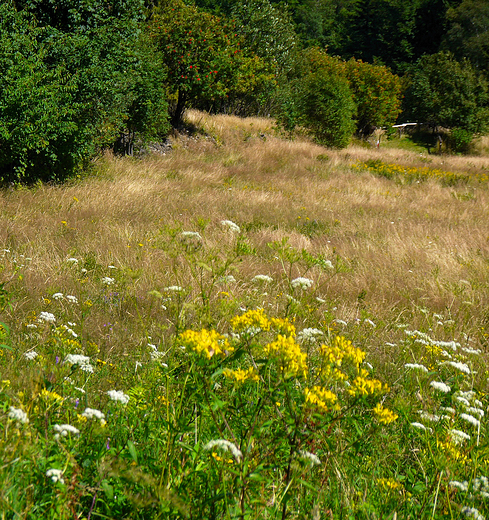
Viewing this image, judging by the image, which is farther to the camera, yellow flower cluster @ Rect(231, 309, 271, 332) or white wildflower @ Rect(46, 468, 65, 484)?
yellow flower cluster @ Rect(231, 309, 271, 332)

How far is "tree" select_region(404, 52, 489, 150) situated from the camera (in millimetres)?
31922

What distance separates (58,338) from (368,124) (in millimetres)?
32038

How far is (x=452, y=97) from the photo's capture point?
3238 cm

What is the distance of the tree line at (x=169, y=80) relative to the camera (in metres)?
8.45

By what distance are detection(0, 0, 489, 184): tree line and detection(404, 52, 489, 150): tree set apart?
0.08m

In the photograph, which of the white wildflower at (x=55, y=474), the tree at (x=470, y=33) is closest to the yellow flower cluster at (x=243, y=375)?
the white wildflower at (x=55, y=474)

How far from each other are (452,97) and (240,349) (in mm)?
36214

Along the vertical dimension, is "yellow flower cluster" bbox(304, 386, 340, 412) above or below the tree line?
below

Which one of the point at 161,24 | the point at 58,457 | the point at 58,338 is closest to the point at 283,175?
the point at 161,24

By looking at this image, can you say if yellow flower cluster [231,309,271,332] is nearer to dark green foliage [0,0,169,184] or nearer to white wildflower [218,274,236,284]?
white wildflower [218,274,236,284]

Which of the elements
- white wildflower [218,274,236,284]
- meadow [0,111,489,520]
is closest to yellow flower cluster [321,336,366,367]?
meadow [0,111,489,520]

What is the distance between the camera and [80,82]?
30.3ft

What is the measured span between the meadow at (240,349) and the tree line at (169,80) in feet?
3.88

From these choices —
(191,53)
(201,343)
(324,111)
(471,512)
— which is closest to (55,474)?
(201,343)
